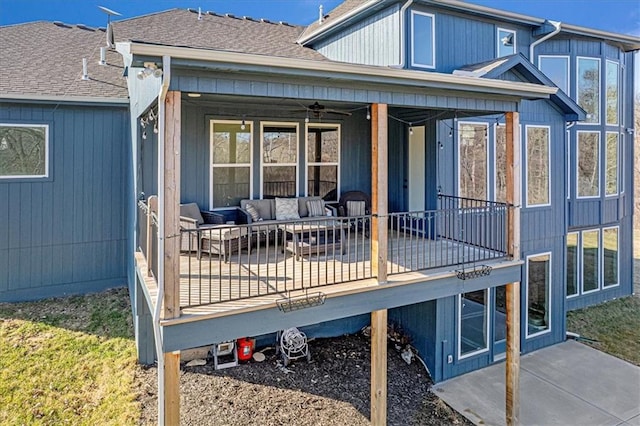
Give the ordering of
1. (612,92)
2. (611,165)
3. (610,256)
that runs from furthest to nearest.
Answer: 1. (610,256)
2. (611,165)
3. (612,92)

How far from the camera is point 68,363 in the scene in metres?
6.68

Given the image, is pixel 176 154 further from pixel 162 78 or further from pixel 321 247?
pixel 321 247

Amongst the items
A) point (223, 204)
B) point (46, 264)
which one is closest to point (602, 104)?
point (223, 204)

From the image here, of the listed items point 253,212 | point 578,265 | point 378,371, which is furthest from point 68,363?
point 578,265

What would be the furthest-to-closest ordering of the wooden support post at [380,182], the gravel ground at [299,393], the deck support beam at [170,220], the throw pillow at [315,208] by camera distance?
the throw pillow at [315,208], the gravel ground at [299,393], the wooden support post at [380,182], the deck support beam at [170,220]

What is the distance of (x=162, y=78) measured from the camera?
4133 mm

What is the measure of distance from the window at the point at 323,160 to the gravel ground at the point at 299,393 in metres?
3.36

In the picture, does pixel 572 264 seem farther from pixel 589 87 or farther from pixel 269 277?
pixel 269 277

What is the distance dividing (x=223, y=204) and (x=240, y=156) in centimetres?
103

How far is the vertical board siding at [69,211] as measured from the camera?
8305mm

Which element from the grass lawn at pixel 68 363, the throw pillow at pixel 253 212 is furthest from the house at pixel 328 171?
the grass lawn at pixel 68 363

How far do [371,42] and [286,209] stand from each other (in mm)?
4241

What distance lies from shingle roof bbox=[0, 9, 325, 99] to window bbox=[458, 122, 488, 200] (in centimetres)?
406

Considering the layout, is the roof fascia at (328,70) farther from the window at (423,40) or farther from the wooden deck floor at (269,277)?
the window at (423,40)
